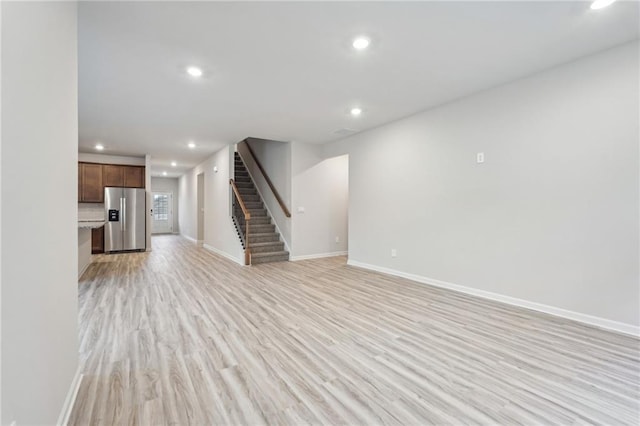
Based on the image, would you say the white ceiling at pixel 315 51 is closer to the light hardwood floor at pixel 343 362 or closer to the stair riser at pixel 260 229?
the light hardwood floor at pixel 343 362

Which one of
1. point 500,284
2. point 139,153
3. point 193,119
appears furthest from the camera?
point 139,153

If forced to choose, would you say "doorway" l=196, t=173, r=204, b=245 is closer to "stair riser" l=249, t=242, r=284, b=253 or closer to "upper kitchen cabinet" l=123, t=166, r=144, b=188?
"upper kitchen cabinet" l=123, t=166, r=144, b=188

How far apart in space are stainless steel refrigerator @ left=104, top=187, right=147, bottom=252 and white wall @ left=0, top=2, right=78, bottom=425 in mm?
7077

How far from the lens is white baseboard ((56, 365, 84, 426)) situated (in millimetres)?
1498

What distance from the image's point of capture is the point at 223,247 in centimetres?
718

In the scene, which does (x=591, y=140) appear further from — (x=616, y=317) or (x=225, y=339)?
(x=225, y=339)

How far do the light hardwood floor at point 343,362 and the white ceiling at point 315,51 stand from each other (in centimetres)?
265

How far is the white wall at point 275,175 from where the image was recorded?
6.70 metres

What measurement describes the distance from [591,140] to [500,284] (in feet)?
5.93

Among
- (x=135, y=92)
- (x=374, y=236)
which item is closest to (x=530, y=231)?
(x=374, y=236)

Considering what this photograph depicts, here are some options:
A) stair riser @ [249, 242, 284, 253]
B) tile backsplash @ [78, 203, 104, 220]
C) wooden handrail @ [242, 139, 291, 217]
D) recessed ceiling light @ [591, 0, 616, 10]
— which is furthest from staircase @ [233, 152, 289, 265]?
recessed ceiling light @ [591, 0, 616, 10]

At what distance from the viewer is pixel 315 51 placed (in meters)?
2.79

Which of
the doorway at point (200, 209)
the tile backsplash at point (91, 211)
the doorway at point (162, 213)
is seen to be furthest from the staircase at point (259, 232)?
the doorway at point (162, 213)

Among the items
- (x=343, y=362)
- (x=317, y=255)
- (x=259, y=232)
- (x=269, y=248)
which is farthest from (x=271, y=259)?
(x=343, y=362)
